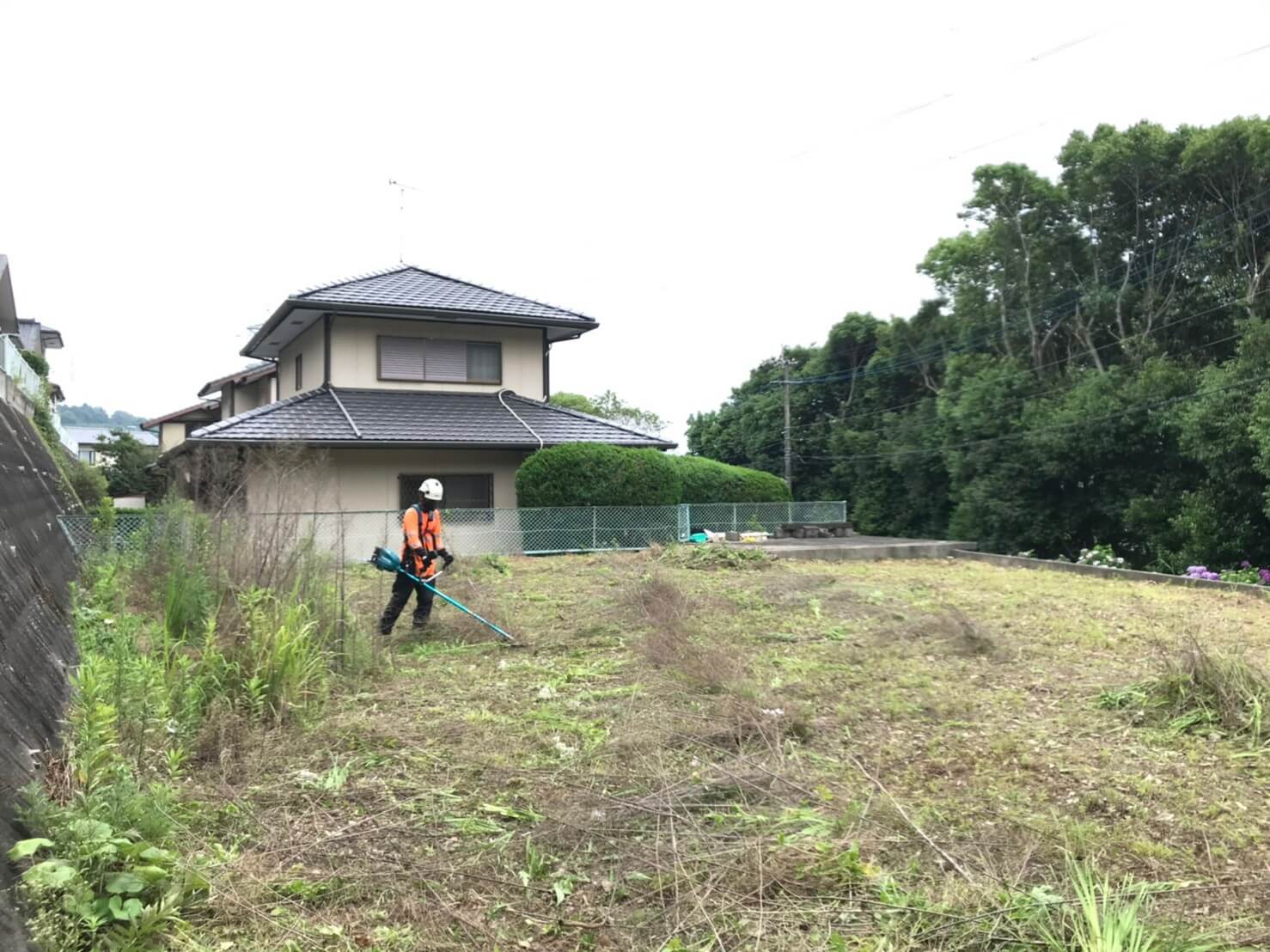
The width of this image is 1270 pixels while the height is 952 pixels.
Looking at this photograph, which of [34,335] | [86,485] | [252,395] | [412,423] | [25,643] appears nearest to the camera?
[25,643]

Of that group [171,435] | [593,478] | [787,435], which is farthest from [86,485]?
[787,435]

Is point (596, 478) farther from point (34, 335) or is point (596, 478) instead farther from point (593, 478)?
Result: point (34, 335)

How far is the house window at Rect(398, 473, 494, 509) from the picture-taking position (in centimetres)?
1648

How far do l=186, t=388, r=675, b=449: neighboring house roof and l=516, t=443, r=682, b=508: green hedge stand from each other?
700 millimetres

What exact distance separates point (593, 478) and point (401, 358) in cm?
479

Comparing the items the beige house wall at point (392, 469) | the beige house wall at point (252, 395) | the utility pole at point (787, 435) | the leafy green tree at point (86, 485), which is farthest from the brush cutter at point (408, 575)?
the utility pole at point (787, 435)

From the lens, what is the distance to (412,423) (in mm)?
16234

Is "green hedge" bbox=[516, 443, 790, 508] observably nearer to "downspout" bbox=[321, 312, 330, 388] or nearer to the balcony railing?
"downspout" bbox=[321, 312, 330, 388]

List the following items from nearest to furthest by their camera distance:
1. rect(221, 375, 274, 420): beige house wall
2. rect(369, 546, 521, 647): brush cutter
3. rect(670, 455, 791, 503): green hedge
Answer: rect(369, 546, 521, 647): brush cutter, rect(670, 455, 791, 503): green hedge, rect(221, 375, 274, 420): beige house wall

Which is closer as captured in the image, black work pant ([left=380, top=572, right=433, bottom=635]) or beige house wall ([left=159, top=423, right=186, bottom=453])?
black work pant ([left=380, top=572, right=433, bottom=635])

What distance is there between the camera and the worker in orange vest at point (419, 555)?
743 cm

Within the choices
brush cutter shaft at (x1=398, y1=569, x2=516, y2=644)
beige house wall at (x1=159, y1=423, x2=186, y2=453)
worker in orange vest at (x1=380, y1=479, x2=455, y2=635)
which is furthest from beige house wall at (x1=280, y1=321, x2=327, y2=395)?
beige house wall at (x1=159, y1=423, x2=186, y2=453)

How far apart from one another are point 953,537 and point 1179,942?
2439 centimetres

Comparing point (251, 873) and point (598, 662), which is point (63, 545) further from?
point (251, 873)
